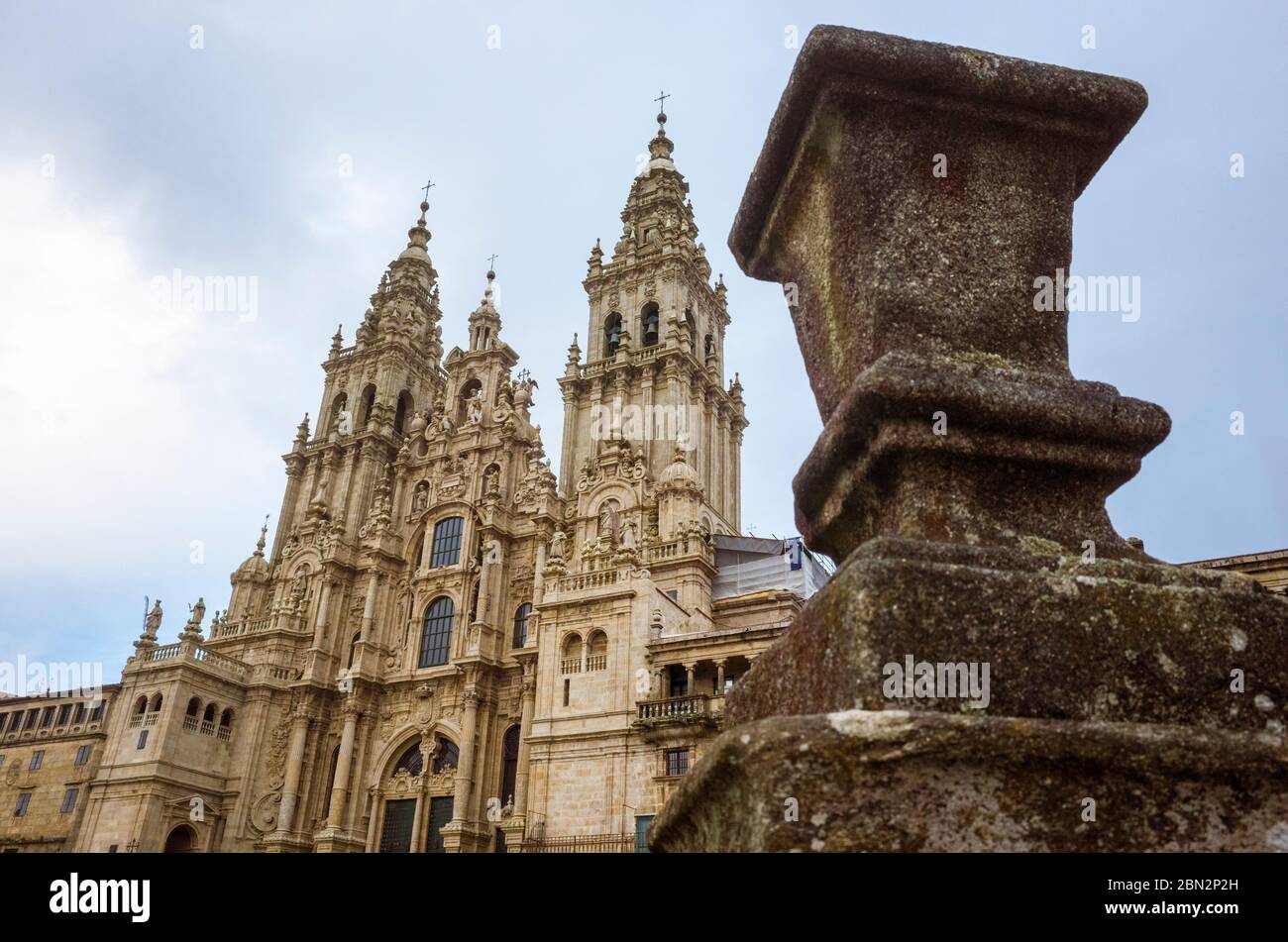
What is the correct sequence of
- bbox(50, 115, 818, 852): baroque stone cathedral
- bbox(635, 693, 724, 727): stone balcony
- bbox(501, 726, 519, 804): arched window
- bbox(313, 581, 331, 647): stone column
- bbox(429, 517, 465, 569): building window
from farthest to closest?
1. bbox(313, 581, 331, 647): stone column
2. bbox(429, 517, 465, 569): building window
3. bbox(501, 726, 519, 804): arched window
4. bbox(50, 115, 818, 852): baroque stone cathedral
5. bbox(635, 693, 724, 727): stone balcony

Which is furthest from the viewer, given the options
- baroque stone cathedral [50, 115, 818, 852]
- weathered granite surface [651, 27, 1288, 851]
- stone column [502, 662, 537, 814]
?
stone column [502, 662, 537, 814]

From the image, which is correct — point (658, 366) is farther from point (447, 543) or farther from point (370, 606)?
point (370, 606)

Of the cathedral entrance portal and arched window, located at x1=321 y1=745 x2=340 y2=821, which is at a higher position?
arched window, located at x1=321 y1=745 x2=340 y2=821

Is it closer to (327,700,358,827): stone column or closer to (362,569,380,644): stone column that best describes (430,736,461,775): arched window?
(327,700,358,827): stone column

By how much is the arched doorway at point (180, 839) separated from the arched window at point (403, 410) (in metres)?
20.6

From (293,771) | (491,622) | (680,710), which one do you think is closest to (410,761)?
(293,771)

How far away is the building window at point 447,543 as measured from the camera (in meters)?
37.6

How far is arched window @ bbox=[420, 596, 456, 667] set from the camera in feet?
118

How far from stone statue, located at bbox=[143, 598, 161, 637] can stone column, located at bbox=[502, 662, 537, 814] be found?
1561 cm


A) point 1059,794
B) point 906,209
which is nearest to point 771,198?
point 906,209

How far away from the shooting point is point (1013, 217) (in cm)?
299

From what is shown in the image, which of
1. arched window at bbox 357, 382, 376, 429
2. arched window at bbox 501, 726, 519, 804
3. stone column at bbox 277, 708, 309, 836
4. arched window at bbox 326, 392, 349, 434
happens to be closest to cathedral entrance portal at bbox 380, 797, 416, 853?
arched window at bbox 501, 726, 519, 804

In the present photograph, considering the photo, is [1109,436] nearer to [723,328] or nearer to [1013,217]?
[1013,217]
